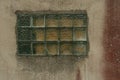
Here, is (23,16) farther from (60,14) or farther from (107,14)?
(107,14)

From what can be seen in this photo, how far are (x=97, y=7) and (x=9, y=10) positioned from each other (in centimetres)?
164

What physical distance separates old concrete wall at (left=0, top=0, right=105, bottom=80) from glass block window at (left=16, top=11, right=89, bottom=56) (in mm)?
95

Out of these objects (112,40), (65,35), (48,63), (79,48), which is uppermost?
(65,35)

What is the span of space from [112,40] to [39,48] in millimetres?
1370

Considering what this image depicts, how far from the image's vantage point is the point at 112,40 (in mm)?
6625

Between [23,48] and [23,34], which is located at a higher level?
[23,34]

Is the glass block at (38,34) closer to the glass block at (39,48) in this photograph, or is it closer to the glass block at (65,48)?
the glass block at (39,48)

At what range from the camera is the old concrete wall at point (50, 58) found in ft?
21.8

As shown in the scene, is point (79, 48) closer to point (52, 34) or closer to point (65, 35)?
point (65, 35)

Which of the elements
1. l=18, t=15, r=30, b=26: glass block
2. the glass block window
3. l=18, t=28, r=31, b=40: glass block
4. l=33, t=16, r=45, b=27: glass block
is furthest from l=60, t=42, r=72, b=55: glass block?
l=18, t=15, r=30, b=26: glass block

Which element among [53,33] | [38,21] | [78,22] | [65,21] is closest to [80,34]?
A: [78,22]

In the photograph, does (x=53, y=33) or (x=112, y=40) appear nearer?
(x=112, y=40)

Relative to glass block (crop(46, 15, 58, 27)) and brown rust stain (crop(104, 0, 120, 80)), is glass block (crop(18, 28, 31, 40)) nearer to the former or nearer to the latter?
glass block (crop(46, 15, 58, 27))

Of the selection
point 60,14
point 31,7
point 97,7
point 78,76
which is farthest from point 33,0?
point 78,76
